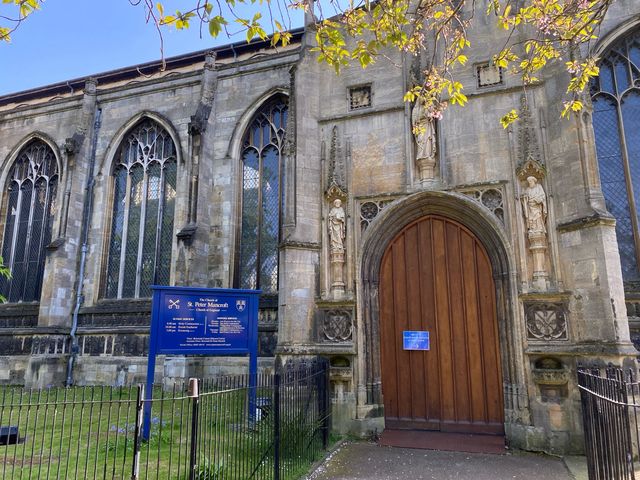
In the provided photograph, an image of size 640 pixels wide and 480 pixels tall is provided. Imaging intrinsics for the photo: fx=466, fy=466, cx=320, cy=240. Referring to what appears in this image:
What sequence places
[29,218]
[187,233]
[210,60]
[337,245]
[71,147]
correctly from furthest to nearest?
[29,218] → [71,147] → [210,60] → [187,233] → [337,245]

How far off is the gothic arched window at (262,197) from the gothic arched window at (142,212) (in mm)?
2558

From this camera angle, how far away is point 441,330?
27.0 ft

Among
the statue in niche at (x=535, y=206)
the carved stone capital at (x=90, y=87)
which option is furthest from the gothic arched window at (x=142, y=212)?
the statue in niche at (x=535, y=206)

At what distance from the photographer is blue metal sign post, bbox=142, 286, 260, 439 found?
7066 mm

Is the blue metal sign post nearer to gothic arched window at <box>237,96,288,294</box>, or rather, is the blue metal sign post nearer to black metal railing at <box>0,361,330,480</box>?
black metal railing at <box>0,361,330,480</box>

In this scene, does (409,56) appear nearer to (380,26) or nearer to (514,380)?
(380,26)

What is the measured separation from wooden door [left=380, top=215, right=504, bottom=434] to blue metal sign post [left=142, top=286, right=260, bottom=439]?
253 centimetres

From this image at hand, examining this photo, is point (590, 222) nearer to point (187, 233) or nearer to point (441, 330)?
point (441, 330)

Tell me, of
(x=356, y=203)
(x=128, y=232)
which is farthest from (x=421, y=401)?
(x=128, y=232)

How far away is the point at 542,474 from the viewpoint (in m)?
6.00

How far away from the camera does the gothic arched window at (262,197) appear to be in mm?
13148

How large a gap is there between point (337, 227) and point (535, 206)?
3.44 m

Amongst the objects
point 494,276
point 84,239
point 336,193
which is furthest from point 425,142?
point 84,239

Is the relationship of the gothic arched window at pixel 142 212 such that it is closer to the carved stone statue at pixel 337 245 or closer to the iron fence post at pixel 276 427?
the carved stone statue at pixel 337 245
